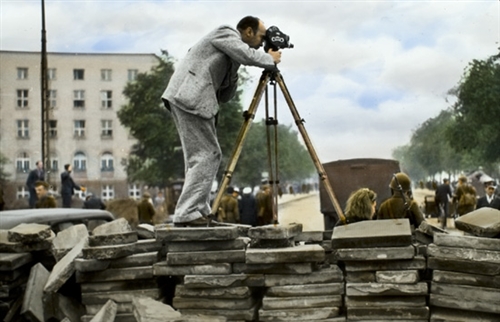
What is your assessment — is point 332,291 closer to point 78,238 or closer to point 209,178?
point 209,178

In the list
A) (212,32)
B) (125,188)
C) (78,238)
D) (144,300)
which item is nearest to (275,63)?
(212,32)

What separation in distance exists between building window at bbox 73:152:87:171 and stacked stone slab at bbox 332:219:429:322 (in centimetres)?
5218

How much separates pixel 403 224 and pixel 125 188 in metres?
50.6

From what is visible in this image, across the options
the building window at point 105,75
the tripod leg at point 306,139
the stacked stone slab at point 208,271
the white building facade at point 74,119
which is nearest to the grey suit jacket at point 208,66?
the tripod leg at point 306,139

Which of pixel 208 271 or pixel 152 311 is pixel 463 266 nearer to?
pixel 208 271

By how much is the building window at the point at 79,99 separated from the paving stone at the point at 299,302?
5424cm

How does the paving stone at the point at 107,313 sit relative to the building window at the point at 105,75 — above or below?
below

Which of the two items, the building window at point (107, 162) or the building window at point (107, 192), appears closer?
the building window at point (107, 192)

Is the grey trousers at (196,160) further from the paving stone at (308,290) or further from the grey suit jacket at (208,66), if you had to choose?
the paving stone at (308,290)

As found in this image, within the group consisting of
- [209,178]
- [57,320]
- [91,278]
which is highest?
[209,178]

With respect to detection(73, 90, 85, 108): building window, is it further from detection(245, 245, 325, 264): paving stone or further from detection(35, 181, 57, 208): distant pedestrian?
detection(245, 245, 325, 264): paving stone

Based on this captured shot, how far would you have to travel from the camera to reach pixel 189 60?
5367 mm

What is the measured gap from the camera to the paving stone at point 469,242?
4801 millimetres

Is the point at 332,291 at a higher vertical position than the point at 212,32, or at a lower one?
lower
